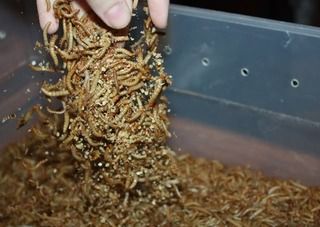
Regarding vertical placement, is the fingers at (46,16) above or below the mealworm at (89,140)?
above

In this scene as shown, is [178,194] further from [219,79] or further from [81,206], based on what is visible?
[219,79]

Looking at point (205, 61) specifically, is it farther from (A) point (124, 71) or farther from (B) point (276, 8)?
(B) point (276, 8)

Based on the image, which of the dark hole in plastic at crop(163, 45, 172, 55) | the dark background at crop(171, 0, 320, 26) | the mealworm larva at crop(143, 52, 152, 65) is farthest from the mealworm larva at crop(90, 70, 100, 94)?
the dark background at crop(171, 0, 320, 26)

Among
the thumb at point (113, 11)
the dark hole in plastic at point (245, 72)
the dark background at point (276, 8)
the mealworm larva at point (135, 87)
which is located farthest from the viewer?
the dark background at point (276, 8)

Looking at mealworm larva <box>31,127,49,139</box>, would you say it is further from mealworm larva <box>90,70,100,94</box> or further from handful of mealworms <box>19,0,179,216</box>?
mealworm larva <box>90,70,100,94</box>

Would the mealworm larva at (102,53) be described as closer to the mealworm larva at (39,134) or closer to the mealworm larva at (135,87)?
the mealworm larva at (135,87)

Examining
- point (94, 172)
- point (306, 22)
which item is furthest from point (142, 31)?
point (306, 22)

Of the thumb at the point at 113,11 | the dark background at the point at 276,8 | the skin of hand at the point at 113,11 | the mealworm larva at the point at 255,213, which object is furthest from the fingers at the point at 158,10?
the dark background at the point at 276,8

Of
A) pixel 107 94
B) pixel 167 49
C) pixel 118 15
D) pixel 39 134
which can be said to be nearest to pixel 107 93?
pixel 107 94
